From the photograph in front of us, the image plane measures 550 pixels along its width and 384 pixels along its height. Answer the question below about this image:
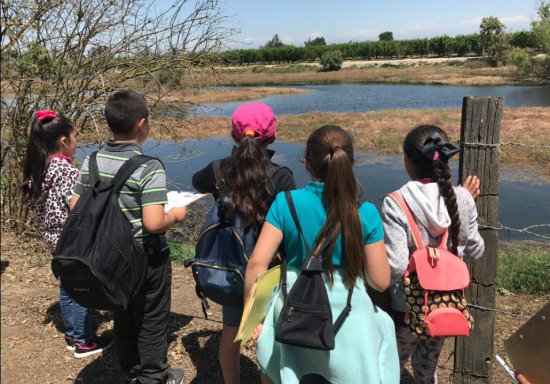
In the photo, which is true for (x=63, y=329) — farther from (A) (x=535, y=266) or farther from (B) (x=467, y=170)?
(A) (x=535, y=266)

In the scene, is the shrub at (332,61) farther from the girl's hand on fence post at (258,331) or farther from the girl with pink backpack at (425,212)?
the girl's hand on fence post at (258,331)

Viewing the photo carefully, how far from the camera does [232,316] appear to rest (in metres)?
2.46

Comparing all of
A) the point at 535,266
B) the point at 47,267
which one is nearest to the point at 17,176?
the point at 47,267

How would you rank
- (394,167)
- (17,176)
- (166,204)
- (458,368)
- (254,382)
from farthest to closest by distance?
(394,167) < (17,176) < (254,382) < (458,368) < (166,204)

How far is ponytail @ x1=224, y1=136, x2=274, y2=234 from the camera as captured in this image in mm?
2191

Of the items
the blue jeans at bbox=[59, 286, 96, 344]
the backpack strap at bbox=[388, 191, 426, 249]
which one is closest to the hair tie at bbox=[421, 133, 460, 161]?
the backpack strap at bbox=[388, 191, 426, 249]

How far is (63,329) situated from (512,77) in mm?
47818

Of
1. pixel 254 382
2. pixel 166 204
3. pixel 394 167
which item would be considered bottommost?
pixel 394 167

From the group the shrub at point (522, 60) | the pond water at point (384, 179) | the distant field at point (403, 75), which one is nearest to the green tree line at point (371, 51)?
the distant field at point (403, 75)

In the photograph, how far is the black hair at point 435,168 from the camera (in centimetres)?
214

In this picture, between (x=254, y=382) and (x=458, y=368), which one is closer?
(x=458, y=368)

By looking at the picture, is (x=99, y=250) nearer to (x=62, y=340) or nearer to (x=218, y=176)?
(x=218, y=176)

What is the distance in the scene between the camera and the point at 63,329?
362cm

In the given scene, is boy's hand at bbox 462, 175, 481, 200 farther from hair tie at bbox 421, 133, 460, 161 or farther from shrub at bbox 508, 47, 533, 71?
shrub at bbox 508, 47, 533, 71
